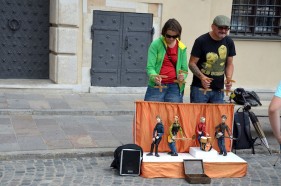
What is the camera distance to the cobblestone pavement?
185 inches

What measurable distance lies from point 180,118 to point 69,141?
5.30ft

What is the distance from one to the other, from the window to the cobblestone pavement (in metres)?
5.34

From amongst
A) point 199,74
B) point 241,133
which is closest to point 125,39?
point 199,74

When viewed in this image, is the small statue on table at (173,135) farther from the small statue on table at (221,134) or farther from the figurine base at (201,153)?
the small statue on table at (221,134)

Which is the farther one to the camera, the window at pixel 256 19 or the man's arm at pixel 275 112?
the window at pixel 256 19

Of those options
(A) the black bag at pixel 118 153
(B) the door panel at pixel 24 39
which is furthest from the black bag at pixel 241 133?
(B) the door panel at pixel 24 39

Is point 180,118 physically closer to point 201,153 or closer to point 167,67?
point 201,153

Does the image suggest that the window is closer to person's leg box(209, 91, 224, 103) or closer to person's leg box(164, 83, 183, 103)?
person's leg box(209, 91, 224, 103)

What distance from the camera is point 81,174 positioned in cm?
493

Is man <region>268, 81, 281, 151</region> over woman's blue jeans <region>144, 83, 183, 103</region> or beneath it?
over

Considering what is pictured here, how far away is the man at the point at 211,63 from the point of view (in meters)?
5.24

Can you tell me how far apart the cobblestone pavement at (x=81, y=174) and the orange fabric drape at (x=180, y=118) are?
0.48 meters

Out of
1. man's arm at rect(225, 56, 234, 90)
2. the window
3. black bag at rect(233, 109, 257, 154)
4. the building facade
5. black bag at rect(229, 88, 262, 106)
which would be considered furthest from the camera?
the window

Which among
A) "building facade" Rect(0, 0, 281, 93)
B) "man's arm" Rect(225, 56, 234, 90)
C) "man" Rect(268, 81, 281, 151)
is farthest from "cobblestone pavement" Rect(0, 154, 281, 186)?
"building facade" Rect(0, 0, 281, 93)
